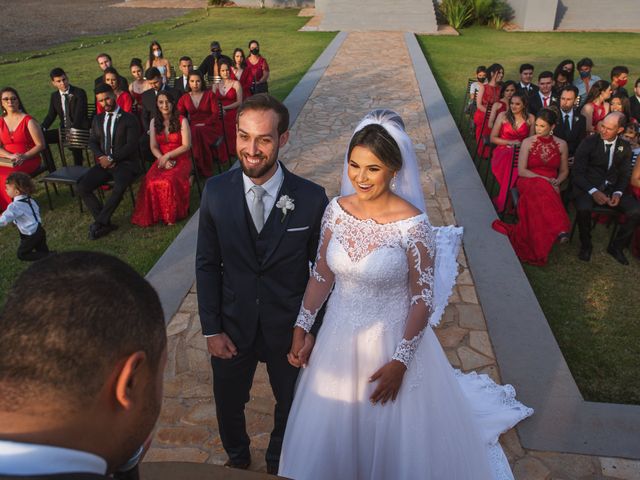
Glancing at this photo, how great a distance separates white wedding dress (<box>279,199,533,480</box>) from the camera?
3.07m

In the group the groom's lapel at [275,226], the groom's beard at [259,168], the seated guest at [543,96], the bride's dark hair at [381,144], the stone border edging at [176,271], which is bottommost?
the stone border edging at [176,271]

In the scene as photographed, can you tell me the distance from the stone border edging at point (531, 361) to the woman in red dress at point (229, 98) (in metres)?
4.55

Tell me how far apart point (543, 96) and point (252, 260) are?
891 centimetres

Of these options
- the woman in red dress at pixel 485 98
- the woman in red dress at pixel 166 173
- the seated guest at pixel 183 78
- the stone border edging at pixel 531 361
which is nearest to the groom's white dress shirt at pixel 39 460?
the stone border edging at pixel 531 361

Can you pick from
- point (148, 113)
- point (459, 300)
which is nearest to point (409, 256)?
point (459, 300)

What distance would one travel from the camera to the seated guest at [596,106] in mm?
9172

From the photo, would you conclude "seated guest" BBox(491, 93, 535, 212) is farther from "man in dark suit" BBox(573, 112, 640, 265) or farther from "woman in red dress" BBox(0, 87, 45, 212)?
"woman in red dress" BBox(0, 87, 45, 212)

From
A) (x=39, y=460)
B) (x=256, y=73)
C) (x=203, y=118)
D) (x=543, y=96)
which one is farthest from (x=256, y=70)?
(x=39, y=460)

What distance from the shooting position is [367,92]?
14742mm

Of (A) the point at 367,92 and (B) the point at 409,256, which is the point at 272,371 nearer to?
(B) the point at 409,256

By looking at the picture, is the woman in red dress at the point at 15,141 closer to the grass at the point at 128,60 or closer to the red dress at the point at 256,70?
the grass at the point at 128,60

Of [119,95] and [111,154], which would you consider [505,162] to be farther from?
[119,95]

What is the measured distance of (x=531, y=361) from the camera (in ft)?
15.6

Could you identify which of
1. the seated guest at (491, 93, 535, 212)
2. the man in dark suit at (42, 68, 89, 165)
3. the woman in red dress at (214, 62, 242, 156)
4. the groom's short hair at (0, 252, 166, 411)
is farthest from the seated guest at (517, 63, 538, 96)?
the groom's short hair at (0, 252, 166, 411)
